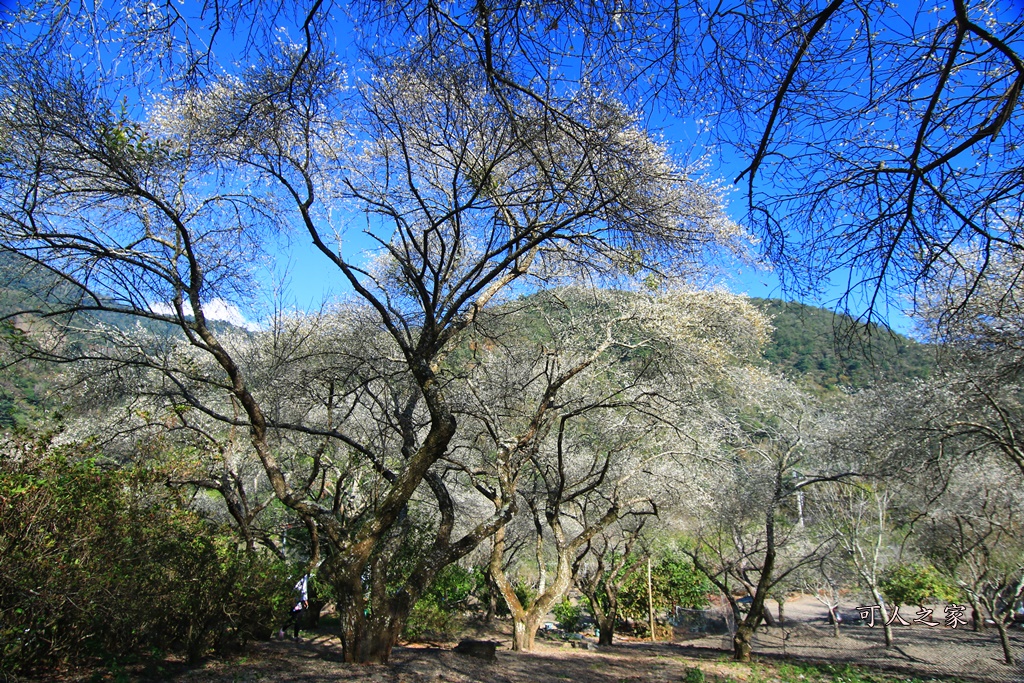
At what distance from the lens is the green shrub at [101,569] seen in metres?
3.68

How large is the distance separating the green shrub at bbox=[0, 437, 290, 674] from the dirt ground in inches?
21.6

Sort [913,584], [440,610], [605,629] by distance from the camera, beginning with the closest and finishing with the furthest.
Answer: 1. [440,610]
2. [605,629]
3. [913,584]

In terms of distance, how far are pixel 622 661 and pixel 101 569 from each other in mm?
9014

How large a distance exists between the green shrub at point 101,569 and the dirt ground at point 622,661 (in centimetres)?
55

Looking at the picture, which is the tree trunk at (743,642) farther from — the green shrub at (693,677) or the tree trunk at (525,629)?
the tree trunk at (525,629)

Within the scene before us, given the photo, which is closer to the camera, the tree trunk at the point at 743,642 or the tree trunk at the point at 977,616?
the tree trunk at the point at 743,642

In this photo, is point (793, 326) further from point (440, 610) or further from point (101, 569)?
point (440, 610)

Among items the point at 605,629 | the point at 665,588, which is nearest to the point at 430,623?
the point at 605,629

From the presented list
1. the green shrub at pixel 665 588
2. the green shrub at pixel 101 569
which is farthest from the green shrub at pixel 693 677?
the green shrub at pixel 665 588

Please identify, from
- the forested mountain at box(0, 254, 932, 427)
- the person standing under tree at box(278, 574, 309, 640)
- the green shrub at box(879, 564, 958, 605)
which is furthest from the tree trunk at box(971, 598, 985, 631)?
the person standing under tree at box(278, 574, 309, 640)

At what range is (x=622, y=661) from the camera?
34.0 ft

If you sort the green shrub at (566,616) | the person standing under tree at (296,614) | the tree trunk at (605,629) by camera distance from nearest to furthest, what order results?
the person standing under tree at (296,614) → the tree trunk at (605,629) → the green shrub at (566,616)

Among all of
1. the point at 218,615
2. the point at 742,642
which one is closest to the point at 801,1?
the point at 218,615

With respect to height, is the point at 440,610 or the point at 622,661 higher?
the point at 440,610
